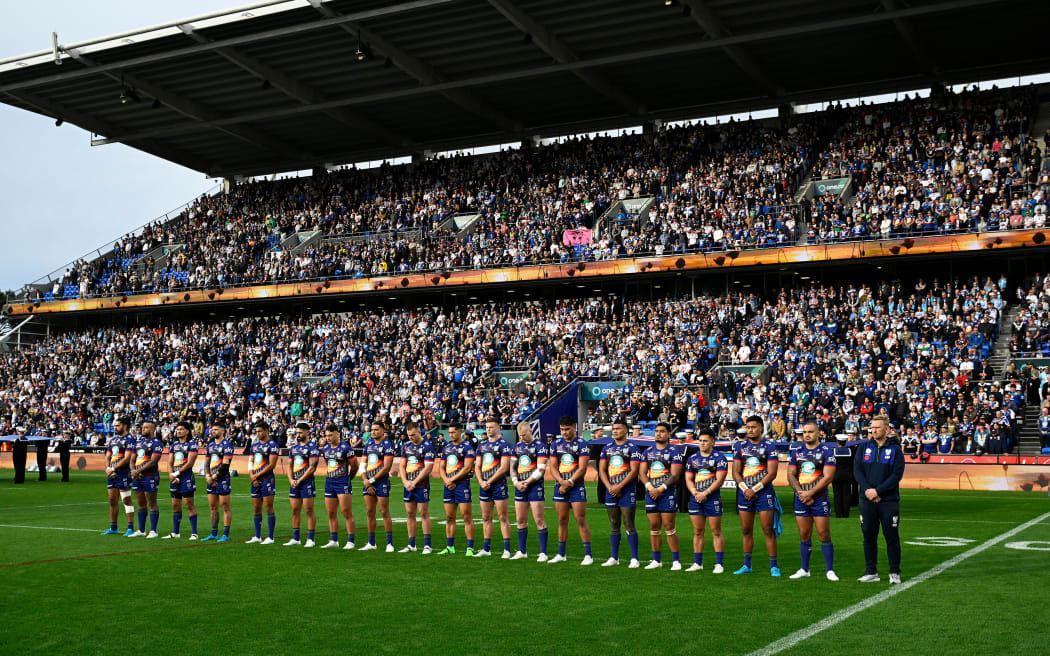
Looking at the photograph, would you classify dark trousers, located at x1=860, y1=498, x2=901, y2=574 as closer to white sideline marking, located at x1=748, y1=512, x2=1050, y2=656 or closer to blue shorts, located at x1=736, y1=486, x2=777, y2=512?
white sideline marking, located at x1=748, y1=512, x2=1050, y2=656

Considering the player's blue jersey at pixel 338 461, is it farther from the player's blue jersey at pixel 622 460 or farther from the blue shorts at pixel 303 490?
the player's blue jersey at pixel 622 460

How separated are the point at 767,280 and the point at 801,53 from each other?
32.0 feet

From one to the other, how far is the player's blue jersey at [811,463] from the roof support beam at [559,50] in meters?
29.3

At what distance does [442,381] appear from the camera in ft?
134

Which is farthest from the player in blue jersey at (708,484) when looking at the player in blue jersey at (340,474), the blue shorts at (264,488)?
the blue shorts at (264,488)

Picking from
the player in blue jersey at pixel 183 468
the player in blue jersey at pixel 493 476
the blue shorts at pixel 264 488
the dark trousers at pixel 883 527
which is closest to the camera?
the dark trousers at pixel 883 527

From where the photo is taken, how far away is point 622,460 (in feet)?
45.9

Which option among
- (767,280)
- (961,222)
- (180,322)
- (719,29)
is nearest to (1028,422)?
(961,222)

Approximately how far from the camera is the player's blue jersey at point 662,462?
13.6m

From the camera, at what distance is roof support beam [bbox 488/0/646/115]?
1555 inches

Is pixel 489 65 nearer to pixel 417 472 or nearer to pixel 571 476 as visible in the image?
pixel 417 472

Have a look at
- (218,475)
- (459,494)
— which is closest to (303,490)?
(218,475)

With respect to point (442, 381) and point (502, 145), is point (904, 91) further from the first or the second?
point (442, 381)

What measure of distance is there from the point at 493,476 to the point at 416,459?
1.41m
